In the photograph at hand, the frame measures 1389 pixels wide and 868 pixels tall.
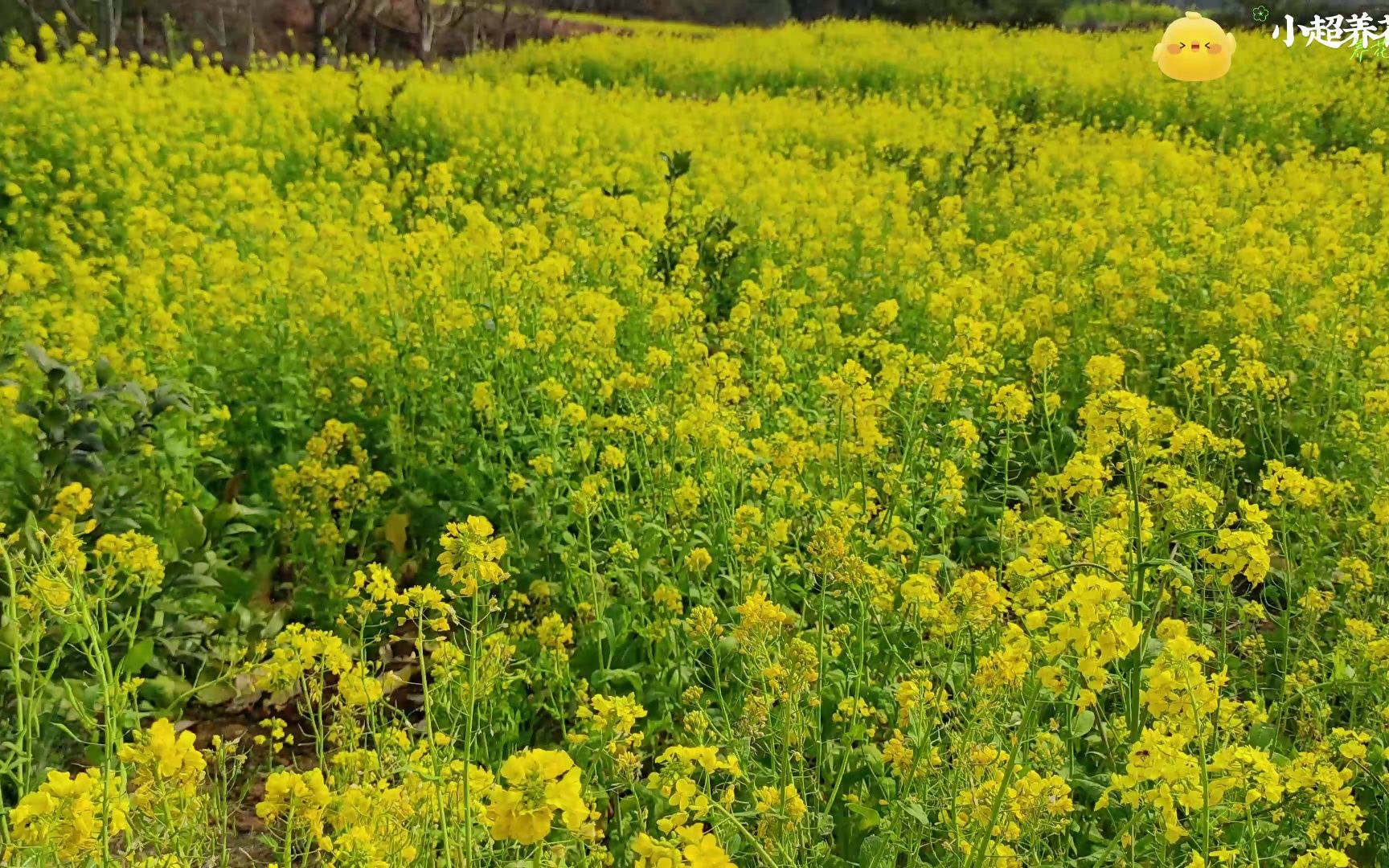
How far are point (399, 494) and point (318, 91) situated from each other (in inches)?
278

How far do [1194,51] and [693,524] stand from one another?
9566mm

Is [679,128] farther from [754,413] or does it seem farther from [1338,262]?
[754,413]

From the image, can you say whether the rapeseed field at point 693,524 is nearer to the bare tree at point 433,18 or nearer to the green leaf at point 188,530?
the green leaf at point 188,530

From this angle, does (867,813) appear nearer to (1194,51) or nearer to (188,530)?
(188,530)

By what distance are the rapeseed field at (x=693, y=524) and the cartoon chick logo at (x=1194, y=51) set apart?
3.52 metres

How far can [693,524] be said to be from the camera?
3.15 m

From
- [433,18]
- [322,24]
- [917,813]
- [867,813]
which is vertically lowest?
[867,813]

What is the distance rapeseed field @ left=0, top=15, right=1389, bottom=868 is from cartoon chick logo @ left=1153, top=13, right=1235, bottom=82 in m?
3.52

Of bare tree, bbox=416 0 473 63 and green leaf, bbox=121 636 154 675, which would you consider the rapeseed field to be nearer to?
green leaf, bbox=121 636 154 675

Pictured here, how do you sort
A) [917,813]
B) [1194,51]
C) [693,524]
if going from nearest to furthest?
[917,813] → [693,524] → [1194,51]

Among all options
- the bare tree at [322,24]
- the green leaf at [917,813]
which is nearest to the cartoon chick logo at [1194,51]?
the bare tree at [322,24]

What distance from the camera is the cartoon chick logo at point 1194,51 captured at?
33.2 ft

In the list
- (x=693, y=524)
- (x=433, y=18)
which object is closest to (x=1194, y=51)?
(x=693, y=524)

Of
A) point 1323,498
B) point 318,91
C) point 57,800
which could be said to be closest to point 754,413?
point 1323,498
